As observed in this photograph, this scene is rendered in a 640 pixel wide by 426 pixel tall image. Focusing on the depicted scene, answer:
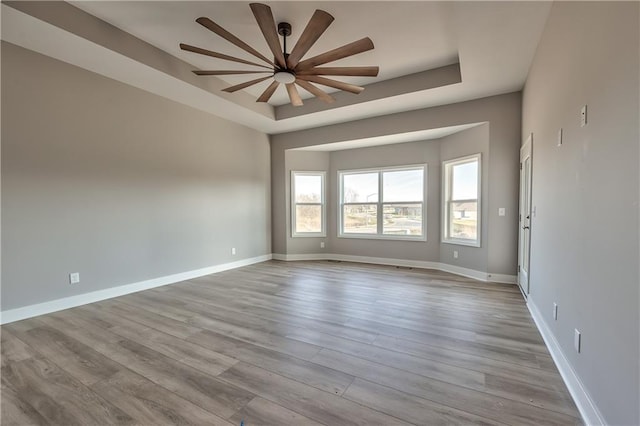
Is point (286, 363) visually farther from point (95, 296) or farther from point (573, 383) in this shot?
point (95, 296)

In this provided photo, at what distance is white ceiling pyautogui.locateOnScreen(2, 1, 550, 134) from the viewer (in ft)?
8.70

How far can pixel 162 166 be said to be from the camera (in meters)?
4.36

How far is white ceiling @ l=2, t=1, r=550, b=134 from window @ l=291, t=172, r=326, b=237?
2.72 meters

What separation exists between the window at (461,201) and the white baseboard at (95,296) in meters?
4.27

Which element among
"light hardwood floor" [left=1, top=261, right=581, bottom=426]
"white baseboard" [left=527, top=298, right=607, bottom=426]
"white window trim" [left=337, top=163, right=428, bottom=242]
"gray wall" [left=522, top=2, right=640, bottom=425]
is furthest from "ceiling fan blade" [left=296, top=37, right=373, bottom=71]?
"white window trim" [left=337, top=163, right=428, bottom=242]

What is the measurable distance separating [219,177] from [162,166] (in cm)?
107

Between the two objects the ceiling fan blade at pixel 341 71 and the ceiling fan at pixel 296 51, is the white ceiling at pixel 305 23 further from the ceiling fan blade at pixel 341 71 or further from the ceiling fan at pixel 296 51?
the ceiling fan blade at pixel 341 71

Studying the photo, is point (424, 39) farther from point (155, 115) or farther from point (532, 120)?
point (155, 115)

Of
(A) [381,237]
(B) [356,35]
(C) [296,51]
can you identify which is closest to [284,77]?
(C) [296,51]

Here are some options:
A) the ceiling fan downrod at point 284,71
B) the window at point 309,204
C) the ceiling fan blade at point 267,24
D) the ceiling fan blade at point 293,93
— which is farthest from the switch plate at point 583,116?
the window at point 309,204

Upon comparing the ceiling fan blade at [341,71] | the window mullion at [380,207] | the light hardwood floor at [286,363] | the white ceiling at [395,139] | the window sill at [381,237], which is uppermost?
the ceiling fan blade at [341,71]

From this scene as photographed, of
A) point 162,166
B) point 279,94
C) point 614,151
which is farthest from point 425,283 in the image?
point 162,166

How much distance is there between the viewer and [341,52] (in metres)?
2.61

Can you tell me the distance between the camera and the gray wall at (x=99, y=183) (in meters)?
3.01
